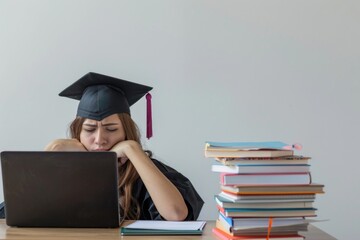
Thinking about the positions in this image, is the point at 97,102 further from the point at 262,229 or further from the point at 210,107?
the point at 262,229

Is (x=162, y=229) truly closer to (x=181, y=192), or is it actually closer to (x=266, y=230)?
(x=266, y=230)

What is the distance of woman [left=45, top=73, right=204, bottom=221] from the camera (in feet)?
6.37

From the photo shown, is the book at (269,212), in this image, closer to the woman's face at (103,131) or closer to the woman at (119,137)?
the woman at (119,137)

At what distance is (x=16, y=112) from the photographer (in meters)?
2.57

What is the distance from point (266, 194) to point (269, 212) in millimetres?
47

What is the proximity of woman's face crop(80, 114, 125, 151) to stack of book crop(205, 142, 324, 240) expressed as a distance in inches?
33.8

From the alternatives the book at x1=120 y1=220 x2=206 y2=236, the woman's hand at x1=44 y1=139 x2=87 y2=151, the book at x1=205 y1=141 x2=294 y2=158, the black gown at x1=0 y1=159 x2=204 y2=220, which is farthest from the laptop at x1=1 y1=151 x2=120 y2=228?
the woman's hand at x1=44 y1=139 x2=87 y2=151

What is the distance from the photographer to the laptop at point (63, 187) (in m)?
1.41

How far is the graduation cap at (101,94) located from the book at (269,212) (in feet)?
3.01

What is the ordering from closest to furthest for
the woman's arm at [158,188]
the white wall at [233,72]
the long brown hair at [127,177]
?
the woman's arm at [158,188]
the long brown hair at [127,177]
the white wall at [233,72]

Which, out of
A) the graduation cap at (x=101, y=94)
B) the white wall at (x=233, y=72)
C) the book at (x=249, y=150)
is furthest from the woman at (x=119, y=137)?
the book at (x=249, y=150)

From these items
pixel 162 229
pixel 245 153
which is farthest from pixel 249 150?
pixel 162 229

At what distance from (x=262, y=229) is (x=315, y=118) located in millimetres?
1374

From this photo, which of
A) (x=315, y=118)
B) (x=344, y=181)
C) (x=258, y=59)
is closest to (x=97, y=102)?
(x=258, y=59)
